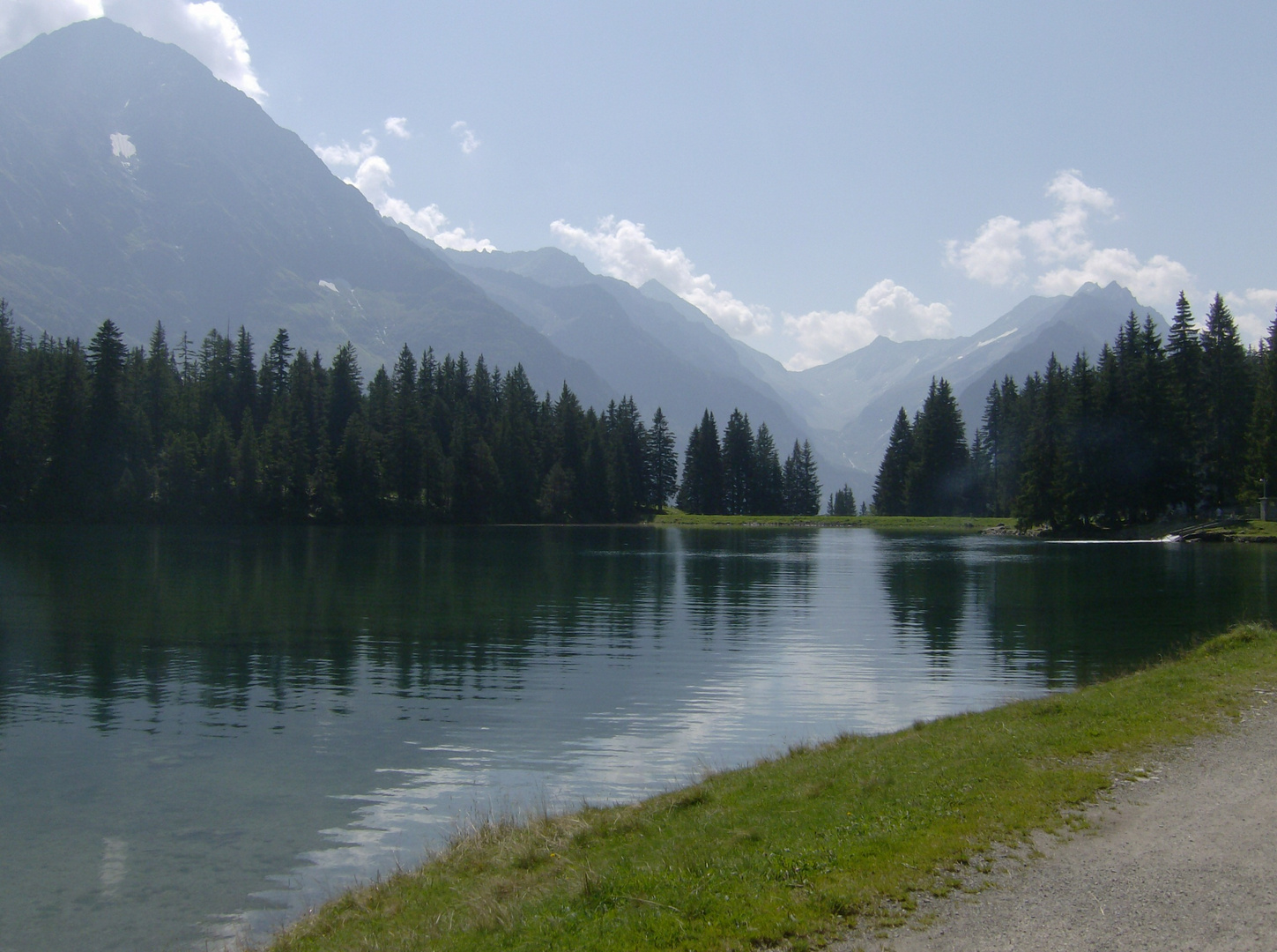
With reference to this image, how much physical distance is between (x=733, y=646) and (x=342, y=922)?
26.4m

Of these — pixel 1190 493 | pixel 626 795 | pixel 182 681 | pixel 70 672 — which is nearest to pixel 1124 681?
pixel 626 795

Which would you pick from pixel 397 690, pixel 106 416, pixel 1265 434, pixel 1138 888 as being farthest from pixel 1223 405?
pixel 106 416

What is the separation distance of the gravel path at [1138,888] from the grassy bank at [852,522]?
455 feet

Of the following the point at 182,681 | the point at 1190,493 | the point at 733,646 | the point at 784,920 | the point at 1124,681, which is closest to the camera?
the point at 784,920

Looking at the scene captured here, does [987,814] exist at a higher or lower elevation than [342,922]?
higher

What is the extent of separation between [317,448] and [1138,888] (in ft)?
497

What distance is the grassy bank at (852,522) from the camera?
149625mm

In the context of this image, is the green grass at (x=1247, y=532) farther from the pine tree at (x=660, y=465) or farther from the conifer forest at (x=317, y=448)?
the pine tree at (x=660, y=465)

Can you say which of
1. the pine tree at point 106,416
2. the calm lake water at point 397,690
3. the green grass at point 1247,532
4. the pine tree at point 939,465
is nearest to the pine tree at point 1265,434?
the green grass at point 1247,532

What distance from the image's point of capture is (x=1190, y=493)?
349ft

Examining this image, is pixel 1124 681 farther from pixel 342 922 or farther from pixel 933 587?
pixel 933 587

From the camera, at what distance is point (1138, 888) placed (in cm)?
858

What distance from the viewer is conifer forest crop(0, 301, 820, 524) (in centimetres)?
12962

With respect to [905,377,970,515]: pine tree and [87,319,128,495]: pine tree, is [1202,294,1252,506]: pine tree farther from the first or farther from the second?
[87,319,128,495]: pine tree
